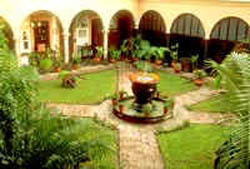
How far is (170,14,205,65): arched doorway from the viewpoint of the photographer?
16047mm

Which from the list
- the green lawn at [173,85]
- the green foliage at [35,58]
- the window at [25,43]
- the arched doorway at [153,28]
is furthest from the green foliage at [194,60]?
the window at [25,43]

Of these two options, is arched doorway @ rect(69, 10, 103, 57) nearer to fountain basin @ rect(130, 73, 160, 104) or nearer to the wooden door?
the wooden door

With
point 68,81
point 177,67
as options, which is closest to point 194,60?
point 177,67

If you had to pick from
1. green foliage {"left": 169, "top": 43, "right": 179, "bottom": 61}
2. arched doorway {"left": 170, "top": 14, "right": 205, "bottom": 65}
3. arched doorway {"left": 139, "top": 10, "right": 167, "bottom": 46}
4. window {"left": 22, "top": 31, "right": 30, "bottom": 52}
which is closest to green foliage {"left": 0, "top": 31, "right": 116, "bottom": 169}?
window {"left": 22, "top": 31, "right": 30, "bottom": 52}

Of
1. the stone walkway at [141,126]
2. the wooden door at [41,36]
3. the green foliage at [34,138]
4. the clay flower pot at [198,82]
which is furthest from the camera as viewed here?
the wooden door at [41,36]

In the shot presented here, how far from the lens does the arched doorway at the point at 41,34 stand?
53.1 feet

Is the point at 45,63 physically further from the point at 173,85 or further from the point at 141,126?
the point at 141,126

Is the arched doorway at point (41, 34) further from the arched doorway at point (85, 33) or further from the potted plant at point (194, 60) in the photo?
the potted plant at point (194, 60)

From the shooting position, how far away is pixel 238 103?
381 cm

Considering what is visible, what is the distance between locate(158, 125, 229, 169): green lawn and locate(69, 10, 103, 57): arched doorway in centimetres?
1039

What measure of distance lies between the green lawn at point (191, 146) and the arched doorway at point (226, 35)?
639 centimetres

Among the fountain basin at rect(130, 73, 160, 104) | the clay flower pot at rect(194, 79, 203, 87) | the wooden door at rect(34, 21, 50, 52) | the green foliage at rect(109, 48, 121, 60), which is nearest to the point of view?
the fountain basin at rect(130, 73, 160, 104)

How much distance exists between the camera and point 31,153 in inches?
163

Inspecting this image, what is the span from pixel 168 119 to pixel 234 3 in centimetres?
726
